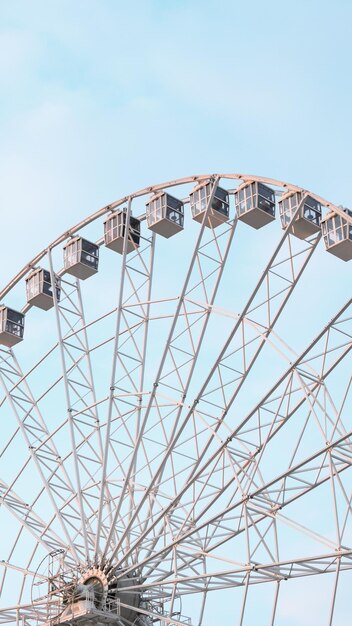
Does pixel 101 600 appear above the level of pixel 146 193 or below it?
below

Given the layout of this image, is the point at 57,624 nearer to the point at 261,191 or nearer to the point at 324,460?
the point at 324,460

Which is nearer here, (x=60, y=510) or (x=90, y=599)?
(x=90, y=599)

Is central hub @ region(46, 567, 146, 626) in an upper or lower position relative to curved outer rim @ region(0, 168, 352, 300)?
lower

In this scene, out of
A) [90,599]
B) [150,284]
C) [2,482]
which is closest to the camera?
[90,599]

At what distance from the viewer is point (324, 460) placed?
53.0 meters

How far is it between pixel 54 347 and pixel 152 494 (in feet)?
32.1

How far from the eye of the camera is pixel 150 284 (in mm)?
61125

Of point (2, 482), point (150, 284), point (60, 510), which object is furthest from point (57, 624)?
point (150, 284)

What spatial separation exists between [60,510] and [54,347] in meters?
8.08

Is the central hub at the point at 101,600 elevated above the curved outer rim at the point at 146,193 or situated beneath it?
situated beneath

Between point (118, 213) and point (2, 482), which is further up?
point (118, 213)

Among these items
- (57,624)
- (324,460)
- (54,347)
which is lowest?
(57,624)

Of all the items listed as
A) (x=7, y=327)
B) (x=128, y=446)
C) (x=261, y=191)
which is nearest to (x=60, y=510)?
(x=128, y=446)

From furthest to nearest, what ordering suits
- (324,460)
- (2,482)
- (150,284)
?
(2,482), (150,284), (324,460)
